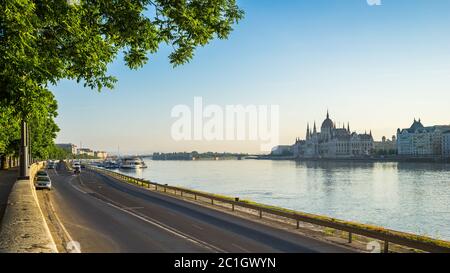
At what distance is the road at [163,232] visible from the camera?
15.7 metres

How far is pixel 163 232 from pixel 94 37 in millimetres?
9713

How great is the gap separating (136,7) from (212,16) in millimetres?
2079

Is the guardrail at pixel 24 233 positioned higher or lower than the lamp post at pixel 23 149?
lower

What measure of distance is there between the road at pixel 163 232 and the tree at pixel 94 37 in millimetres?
5968

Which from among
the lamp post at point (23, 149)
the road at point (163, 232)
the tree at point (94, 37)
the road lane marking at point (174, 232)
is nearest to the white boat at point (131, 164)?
the lamp post at point (23, 149)

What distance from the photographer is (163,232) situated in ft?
61.9

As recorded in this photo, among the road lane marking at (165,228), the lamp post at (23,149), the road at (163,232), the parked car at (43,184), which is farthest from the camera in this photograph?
the parked car at (43,184)

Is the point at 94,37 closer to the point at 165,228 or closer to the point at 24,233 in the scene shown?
the point at 24,233

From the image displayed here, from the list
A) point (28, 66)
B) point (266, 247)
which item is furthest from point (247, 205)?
point (28, 66)

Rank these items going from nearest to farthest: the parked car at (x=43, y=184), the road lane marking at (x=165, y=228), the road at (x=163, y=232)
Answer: the road at (x=163, y=232) < the road lane marking at (x=165, y=228) < the parked car at (x=43, y=184)

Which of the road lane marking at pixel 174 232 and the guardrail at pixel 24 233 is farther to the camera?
the road lane marking at pixel 174 232

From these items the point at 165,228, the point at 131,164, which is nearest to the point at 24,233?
the point at 165,228

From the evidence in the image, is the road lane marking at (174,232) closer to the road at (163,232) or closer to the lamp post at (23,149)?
the road at (163,232)

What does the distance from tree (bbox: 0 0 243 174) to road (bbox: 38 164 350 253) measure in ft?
19.6
